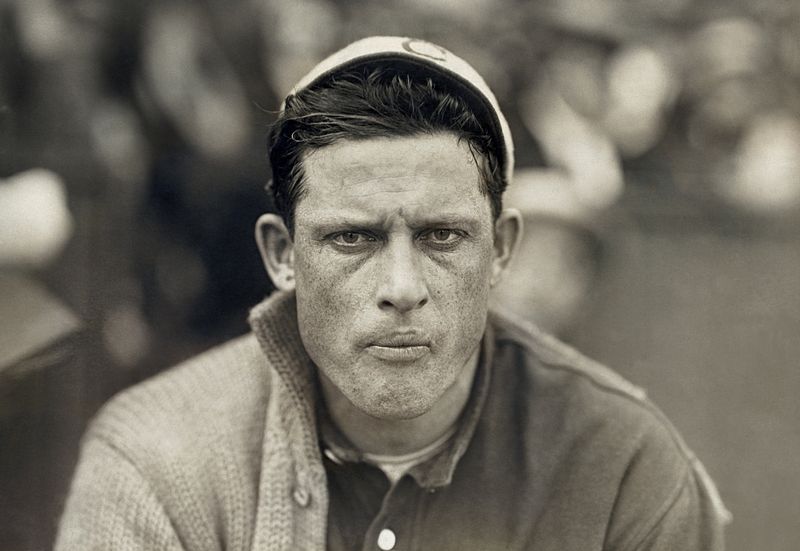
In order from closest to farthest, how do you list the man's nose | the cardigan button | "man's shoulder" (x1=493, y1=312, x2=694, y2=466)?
the man's nose, the cardigan button, "man's shoulder" (x1=493, y1=312, x2=694, y2=466)

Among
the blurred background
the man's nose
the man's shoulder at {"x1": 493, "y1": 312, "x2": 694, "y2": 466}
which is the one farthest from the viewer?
the blurred background

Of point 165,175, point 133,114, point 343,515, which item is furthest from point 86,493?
point 133,114

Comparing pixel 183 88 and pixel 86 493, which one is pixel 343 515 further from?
pixel 183 88

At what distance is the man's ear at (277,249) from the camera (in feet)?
4.75

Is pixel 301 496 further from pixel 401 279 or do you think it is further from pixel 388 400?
pixel 401 279

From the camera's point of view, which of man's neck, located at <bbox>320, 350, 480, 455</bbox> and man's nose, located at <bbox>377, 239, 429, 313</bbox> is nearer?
man's nose, located at <bbox>377, 239, 429, 313</bbox>

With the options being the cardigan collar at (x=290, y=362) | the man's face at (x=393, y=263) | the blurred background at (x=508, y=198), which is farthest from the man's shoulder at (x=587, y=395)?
the cardigan collar at (x=290, y=362)

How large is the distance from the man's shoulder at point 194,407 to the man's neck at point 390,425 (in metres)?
0.12

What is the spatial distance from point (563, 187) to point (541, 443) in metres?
0.54

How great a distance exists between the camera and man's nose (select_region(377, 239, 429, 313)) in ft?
4.21

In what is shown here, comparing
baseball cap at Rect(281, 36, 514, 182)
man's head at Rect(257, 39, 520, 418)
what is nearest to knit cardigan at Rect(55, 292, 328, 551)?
man's head at Rect(257, 39, 520, 418)

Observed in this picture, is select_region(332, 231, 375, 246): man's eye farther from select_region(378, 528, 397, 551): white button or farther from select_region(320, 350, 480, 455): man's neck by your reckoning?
select_region(378, 528, 397, 551): white button

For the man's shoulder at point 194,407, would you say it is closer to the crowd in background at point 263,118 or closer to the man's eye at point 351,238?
the crowd in background at point 263,118

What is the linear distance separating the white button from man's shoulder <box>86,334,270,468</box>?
0.84 feet
